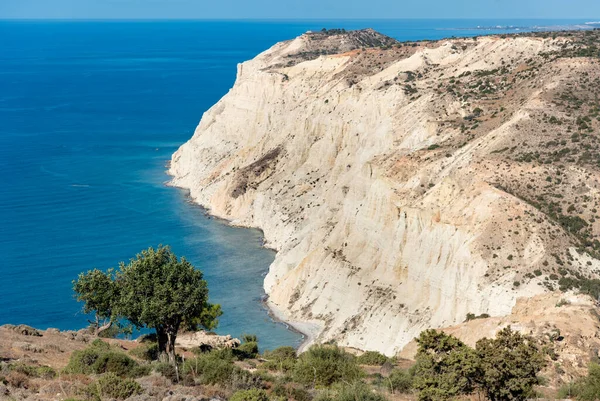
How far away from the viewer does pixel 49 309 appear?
51.3 m

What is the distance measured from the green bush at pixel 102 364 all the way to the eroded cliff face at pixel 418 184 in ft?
66.0

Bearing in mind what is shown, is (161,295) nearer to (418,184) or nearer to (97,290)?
(97,290)

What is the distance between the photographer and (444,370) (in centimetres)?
2136

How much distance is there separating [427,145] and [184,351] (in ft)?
103

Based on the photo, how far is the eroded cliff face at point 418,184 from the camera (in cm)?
4069

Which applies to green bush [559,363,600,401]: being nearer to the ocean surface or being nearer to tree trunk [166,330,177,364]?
tree trunk [166,330,177,364]

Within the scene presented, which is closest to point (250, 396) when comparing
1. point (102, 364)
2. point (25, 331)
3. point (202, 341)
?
point (102, 364)

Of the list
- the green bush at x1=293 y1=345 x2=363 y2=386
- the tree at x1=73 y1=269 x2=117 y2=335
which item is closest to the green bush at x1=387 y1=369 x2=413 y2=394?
the green bush at x1=293 y1=345 x2=363 y2=386

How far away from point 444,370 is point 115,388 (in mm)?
9368

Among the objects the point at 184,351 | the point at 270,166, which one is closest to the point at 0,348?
the point at 184,351

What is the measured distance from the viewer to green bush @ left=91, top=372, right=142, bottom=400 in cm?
1973

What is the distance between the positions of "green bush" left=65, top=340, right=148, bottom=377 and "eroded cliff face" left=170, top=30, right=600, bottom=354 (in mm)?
20120

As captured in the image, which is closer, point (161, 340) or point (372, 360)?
point (161, 340)

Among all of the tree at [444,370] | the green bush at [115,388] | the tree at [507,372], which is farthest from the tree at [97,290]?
the tree at [507,372]
